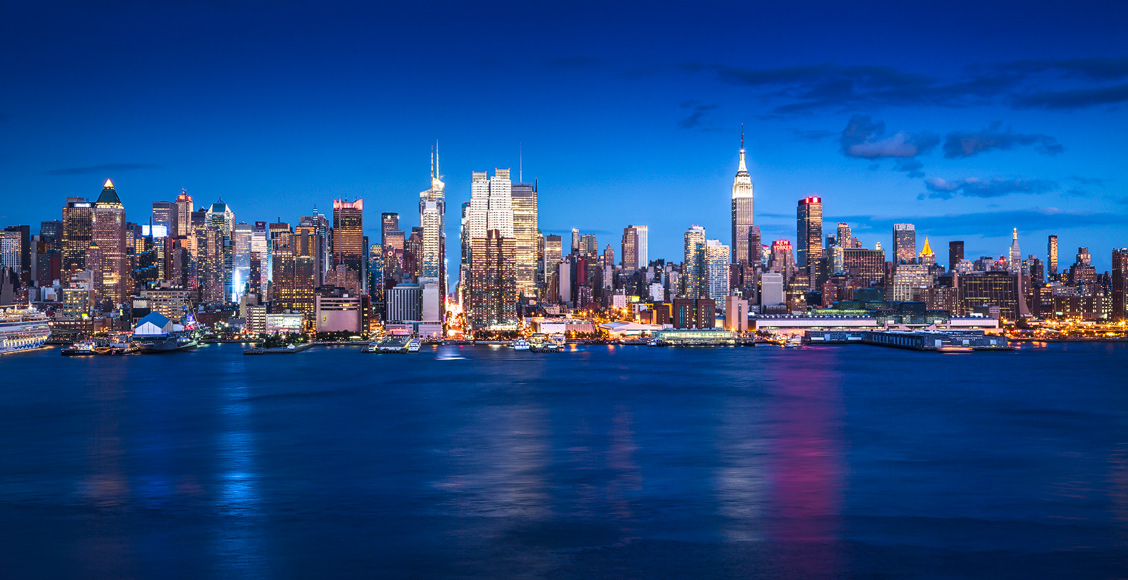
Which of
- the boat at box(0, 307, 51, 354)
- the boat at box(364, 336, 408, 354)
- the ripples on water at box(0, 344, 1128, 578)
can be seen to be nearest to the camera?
the ripples on water at box(0, 344, 1128, 578)

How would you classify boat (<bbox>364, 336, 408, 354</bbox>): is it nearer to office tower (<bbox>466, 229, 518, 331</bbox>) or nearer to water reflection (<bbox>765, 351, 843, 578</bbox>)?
office tower (<bbox>466, 229, 518, 331</bbox>)

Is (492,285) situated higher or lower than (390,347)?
higher

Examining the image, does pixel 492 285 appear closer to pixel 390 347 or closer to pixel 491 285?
pixel 491 285

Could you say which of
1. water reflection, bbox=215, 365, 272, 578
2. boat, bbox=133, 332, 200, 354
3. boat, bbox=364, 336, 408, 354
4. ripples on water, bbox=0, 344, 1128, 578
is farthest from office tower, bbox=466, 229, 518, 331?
water reflection, bbox=215, 365, 272, 578

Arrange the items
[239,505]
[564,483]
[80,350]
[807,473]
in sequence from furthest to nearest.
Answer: [80,350] → [807,473] → [564,483] → [239,505]

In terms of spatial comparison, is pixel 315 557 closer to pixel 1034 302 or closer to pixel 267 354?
pixel 267 354

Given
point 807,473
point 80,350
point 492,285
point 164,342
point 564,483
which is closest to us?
point 564,483

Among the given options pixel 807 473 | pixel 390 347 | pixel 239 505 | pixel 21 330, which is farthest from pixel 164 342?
pixel 807 473
